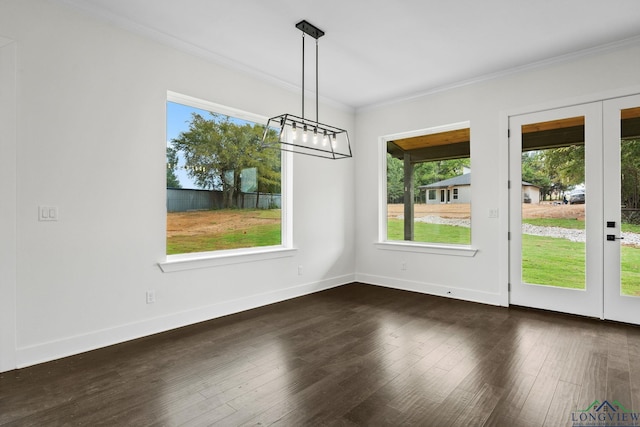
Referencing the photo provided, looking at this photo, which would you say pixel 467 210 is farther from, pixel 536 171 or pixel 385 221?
pixel 385 221

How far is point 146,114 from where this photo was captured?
334cm

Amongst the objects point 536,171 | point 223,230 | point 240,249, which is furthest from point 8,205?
point 536,171

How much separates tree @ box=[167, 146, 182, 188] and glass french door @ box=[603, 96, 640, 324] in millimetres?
4474

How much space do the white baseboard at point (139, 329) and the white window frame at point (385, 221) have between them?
61.1 inches

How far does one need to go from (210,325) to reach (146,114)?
2174mm

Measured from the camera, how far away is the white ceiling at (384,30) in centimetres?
293

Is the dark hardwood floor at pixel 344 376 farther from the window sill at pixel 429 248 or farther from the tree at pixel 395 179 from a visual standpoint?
the tree at pixel 395 179

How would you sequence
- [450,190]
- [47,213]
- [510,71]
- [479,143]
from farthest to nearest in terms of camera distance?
1. [450,190]
2. [479,143]
3. [510,71]
4. [47,213]

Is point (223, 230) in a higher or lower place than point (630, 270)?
higher

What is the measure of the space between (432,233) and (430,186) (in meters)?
0.69

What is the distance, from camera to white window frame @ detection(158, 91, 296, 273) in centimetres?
362

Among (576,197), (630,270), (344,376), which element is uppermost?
(576,197)

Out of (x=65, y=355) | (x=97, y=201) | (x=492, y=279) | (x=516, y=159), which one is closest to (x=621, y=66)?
(x=516, y=159)

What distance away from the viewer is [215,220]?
4090mm
